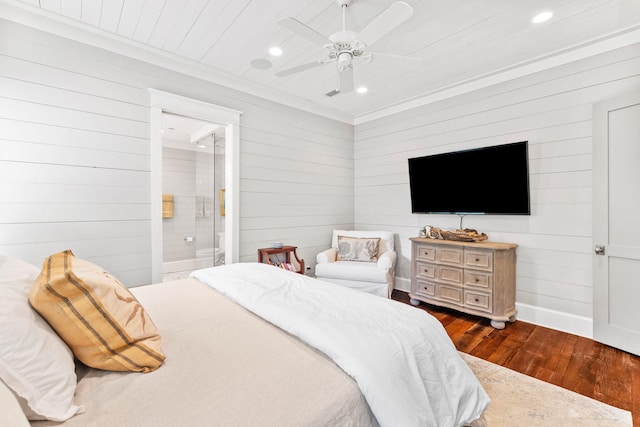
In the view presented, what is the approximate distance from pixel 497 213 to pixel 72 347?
143 inches

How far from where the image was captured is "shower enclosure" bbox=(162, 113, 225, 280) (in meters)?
4.34

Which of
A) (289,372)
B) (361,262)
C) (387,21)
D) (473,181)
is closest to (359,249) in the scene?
(361,262)

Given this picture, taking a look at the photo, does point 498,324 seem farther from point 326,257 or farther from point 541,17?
point 541,17

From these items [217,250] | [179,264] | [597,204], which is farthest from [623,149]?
[179,264]

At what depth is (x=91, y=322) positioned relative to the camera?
101 centimetres

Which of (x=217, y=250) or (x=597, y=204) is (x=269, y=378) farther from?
(x=217, y=250)

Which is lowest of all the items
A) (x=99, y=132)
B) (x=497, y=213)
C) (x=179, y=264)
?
(x=179, y=264)

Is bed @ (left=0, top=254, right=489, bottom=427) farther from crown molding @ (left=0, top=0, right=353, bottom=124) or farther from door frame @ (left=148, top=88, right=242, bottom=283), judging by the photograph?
crown molding @ (left=0, top=0, right=353, bottom=124)

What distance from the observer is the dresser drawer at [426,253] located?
348 cm

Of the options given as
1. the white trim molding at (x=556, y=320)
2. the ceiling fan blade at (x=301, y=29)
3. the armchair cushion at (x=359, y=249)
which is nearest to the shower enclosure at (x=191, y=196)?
the armchair cushion at (x=359, y=249)

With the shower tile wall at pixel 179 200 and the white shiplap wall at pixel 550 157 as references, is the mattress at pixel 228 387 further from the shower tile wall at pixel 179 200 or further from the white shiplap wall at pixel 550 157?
the shower tile wall at pixel 179 200

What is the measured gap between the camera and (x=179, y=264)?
5438 millimetres

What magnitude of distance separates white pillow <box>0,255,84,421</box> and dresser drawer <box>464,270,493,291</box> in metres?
3.27

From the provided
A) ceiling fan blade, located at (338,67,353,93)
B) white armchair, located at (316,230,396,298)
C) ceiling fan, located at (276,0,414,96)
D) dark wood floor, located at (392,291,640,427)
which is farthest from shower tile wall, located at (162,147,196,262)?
dark wood floor, located at (392,291,640,427)
